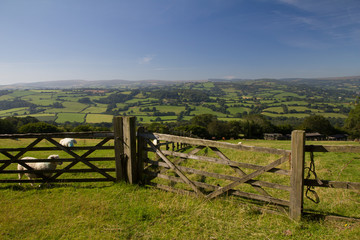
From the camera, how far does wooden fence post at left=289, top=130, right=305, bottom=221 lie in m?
4.00

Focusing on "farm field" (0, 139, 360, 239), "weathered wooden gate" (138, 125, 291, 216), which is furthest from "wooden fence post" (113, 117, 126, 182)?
"weathered wooden gate" (138, 125, 291, 216)

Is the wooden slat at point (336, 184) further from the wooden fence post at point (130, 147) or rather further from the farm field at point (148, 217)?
the wooden fence post at point (130, 147)

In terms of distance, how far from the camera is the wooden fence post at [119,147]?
6082 millimetres

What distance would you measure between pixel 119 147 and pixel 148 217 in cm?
249

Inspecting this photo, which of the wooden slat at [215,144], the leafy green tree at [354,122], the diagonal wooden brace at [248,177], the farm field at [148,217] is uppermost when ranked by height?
the wooden slat at [215,144]

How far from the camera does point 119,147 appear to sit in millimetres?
6129

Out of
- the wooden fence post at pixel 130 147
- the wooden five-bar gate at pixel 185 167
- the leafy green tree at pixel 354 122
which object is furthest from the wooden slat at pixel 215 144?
the leafy green tree at pixel 354 122

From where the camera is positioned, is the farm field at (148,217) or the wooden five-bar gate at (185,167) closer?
the farm field at (148,217)

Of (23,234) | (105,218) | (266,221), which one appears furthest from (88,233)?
(266,221)

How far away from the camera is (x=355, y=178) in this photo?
23.2 feet

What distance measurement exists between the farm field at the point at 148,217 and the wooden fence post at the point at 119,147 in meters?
0.45

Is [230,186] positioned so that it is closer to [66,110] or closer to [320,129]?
[320,129]

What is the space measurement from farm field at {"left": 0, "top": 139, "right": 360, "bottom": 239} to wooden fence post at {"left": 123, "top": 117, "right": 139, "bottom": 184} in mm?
366

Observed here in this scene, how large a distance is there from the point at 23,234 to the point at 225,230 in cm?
397
